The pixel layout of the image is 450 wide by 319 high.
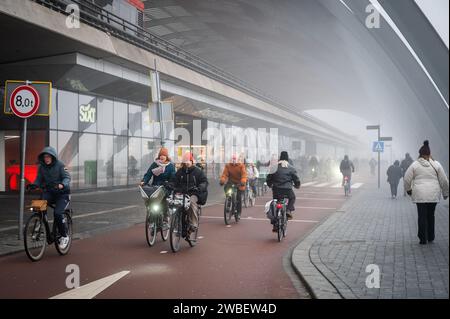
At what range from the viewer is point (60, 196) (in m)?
7.46

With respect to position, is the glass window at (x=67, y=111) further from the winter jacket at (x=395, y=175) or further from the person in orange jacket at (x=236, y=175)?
the winter jacket at (x=395, y=175)

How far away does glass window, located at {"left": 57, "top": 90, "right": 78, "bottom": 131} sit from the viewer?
1973cm

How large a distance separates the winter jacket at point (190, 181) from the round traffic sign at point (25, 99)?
3.12 metres

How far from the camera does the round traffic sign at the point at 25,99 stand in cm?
872

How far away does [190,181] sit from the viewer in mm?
8109

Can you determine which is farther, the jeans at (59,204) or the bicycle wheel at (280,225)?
the bicycle wheel at (280,225)

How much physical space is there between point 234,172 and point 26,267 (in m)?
6.33

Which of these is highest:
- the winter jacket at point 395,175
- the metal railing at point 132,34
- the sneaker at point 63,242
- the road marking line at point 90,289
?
the metal railing at point 132,34

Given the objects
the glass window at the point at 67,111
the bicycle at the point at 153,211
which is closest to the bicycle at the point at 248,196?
the bicycle at the point at 153,211

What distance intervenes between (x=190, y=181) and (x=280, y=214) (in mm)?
1955

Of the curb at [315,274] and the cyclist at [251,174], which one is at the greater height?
the cyclist at [251,174]

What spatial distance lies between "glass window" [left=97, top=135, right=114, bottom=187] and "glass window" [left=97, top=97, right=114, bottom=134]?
0.36 metres

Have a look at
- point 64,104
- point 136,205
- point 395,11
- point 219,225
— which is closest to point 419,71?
point 395,11
